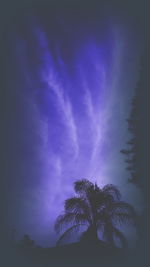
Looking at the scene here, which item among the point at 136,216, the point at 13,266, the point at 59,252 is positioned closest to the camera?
the point at 13,266

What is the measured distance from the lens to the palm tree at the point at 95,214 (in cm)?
1183

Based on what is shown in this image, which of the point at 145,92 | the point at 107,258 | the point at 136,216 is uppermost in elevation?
the point at 145,92

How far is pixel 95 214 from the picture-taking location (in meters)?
12.4

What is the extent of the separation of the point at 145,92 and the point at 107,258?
1318 centimetres

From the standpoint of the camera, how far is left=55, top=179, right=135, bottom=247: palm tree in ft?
38.8

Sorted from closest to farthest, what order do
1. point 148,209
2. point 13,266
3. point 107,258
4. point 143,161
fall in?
1. point 13,266
2. point 107,258
3. point 148,209
4. point 143,161

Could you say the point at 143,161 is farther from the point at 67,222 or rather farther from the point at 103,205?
the point at 67,222

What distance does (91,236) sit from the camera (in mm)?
11680

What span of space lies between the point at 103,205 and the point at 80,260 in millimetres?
3444

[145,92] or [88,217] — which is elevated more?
[145,92]

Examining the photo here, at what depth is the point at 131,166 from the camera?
18.4m

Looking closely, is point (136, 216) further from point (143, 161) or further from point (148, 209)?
point (143, 161)

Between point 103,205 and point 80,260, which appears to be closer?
point 80,260

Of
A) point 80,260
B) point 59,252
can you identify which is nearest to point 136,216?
point 80,260
